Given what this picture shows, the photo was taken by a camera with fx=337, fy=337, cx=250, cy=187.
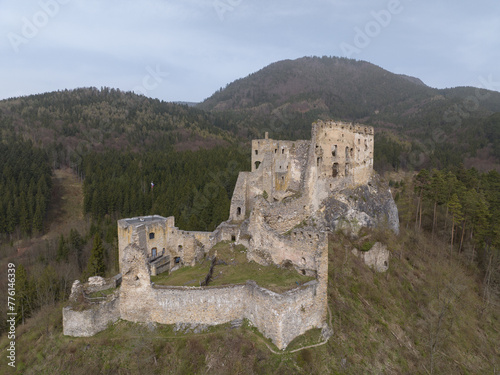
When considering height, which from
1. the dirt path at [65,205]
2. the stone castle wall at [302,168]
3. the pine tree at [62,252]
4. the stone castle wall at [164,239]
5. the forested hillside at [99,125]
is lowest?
the pine tree at [62,252]

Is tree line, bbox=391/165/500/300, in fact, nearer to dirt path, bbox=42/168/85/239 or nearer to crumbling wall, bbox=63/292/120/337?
crumbling wall, bbox=63/292/120/337

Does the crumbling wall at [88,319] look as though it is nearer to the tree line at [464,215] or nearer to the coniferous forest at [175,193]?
the coniferous forest at [175,193]

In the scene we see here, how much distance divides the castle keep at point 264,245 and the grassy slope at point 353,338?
97cm

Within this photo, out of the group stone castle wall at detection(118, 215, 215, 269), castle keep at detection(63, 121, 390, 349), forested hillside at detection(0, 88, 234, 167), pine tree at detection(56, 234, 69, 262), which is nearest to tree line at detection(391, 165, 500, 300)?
castle keep at detection(63, 121, 390, 349)

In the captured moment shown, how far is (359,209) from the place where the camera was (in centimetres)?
3622

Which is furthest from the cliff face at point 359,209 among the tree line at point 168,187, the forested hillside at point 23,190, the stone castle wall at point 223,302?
the forested hillside at point 23,190

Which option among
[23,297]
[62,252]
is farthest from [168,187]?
[23,297]

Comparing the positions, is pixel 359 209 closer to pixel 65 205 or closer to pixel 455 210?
pixel 455 210

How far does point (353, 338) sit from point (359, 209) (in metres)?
16.8

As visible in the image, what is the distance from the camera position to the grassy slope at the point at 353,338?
18.4m

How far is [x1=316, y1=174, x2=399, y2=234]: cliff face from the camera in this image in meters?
34.6

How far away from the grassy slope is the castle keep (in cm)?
97

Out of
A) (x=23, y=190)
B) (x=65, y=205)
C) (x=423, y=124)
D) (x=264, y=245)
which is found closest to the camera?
(x=264, y=245)

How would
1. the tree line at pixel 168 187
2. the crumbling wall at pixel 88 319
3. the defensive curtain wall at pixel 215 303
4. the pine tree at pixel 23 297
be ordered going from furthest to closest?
the tree line at pixel 168 187, the pine tree at pixel 23 297, the crumbling wall at pixel 88 319, the defensive curtain wall at pixel 215 303
